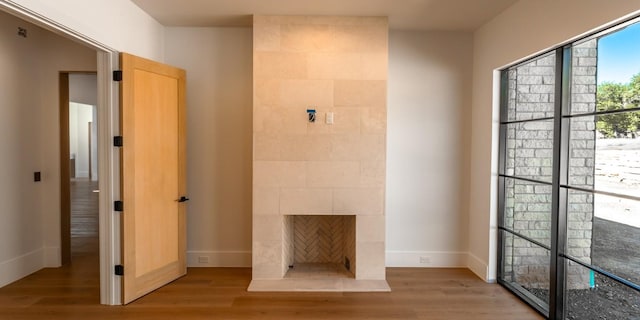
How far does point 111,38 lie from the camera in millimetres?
3084

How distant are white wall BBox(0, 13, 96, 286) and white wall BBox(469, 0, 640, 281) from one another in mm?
4473

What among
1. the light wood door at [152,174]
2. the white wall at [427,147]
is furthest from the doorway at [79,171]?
the white wall at [427,147]

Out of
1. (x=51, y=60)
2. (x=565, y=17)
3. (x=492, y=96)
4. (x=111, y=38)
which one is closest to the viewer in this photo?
(x=565, y=17)

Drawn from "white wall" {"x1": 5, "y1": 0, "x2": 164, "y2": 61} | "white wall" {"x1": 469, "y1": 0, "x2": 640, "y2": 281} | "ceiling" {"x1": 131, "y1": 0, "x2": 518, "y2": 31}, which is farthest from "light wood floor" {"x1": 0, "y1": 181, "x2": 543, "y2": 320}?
"ceiling" {"x1": 131, "y1": 0, "x2": 518, "y2": 31}

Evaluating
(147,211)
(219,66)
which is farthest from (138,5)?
(147,211)

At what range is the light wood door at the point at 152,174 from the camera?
321cm

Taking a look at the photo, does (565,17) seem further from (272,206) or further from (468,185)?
(272,206)

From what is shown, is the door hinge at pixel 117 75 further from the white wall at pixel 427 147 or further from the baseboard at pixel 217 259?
the white wall at pixel 427 147

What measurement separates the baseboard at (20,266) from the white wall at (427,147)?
405 cm

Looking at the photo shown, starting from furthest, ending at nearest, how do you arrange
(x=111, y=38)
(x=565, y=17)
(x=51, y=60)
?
(x=51, y=60), (x=111, y=38), (x=565, y=17)

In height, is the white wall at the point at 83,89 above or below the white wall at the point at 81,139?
above

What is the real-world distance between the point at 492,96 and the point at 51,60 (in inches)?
193

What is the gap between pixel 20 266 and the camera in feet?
12.4

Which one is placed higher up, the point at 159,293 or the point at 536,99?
the point at 536,99
